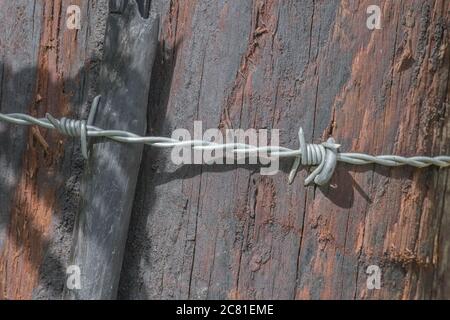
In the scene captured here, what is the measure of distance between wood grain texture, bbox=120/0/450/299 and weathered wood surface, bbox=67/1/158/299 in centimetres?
7

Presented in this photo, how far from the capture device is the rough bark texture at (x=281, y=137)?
2086 millimetres

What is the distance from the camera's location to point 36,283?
2.24m

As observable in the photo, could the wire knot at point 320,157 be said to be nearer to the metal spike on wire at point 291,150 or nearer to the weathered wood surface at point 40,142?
the metal spike on wire at point 291,150

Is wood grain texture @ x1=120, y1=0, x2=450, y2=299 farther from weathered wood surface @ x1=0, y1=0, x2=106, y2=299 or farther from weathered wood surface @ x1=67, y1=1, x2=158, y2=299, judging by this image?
weathered wood surface @ x1=0, y1=0, x2=106, y2=299

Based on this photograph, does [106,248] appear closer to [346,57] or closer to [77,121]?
[77,121]

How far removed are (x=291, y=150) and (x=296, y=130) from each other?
0.07m

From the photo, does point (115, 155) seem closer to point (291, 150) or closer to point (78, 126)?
point (78, 126)

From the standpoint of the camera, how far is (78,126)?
2.12 metres

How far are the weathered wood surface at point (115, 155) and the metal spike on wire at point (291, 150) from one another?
0.04 m

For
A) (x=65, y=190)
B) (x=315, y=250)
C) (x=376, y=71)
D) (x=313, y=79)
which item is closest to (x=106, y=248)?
(x=65, y=190)

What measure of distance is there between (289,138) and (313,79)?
196 mm

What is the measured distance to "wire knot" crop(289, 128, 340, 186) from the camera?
2053mm

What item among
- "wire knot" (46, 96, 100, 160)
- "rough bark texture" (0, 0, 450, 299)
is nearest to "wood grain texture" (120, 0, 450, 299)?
"rough bark texture" (0, 0, 450, 299)

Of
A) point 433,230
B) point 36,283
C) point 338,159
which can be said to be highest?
point 338,159
